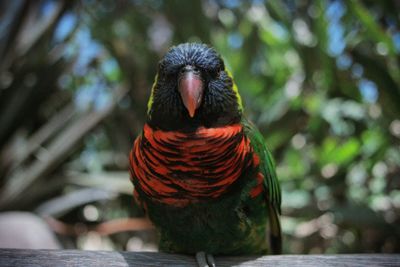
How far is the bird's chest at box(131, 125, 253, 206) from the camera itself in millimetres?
1331

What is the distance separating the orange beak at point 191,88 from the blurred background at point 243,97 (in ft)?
4.25

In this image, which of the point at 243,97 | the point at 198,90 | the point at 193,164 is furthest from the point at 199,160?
the point at 243,97

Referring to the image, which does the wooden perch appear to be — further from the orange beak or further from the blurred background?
the blurred background

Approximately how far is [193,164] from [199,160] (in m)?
0.02

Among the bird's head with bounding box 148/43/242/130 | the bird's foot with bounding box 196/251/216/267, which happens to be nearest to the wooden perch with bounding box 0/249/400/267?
the bird's foot with bounding box 196/251/216/267

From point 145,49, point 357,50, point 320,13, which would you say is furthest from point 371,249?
point 145,49

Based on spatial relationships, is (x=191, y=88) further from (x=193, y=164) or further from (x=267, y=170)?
(x=267, y=170)

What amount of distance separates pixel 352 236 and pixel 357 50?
114 centimetres

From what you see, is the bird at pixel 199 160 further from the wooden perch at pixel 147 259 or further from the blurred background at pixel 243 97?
the blurred background at pixel 243 97

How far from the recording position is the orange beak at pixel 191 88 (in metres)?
1.29

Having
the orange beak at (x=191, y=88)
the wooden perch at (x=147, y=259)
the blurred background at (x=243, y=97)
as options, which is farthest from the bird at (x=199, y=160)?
the blurred background at (x=243, y=97)

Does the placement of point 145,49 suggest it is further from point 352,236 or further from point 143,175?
point 143,175

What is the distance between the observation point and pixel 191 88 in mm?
1291

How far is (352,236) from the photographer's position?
2.75 meters
